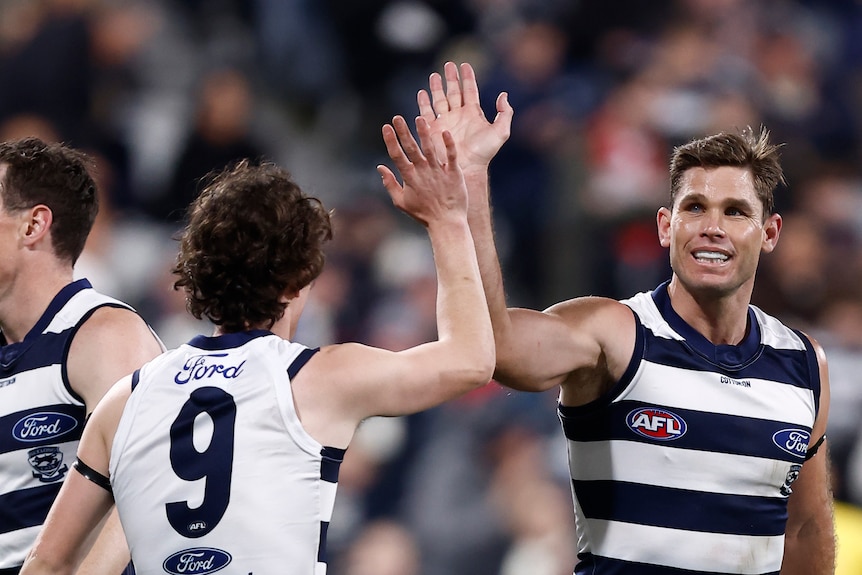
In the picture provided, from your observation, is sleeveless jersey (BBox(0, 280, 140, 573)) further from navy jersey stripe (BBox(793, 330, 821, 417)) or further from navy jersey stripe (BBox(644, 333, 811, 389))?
navy jersey stripe (BBox(793, 330, 821, 417))

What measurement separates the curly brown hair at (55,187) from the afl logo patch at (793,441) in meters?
2.02

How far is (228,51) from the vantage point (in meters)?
8.52

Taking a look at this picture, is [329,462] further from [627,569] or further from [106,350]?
[627,569]

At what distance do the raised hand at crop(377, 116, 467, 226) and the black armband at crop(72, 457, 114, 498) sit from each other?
2.92 ft

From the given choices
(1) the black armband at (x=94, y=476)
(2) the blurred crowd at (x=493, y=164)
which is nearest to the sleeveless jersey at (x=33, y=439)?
(1) the black armband at (x=94, y=476)

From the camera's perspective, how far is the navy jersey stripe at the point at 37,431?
3.03 meters

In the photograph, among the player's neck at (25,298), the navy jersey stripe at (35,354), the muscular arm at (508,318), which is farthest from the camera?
the player's neck at (25,298)

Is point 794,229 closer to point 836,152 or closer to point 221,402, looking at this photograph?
point 836,152

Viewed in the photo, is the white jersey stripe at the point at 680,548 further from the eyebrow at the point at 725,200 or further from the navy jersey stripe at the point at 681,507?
the eyebrow at the point at 725,200

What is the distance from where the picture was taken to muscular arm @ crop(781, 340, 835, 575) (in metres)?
3.46

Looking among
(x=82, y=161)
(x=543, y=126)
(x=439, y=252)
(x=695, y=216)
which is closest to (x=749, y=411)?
(x=695, y=216)

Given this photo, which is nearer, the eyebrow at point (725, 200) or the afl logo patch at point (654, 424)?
the afl logo patch at point (654, 424)

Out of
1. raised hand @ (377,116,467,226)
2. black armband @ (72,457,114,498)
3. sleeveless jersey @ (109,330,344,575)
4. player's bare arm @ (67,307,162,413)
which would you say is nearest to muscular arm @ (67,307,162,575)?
player's bare arm @ (67,307,162,413)

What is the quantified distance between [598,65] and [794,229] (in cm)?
184
